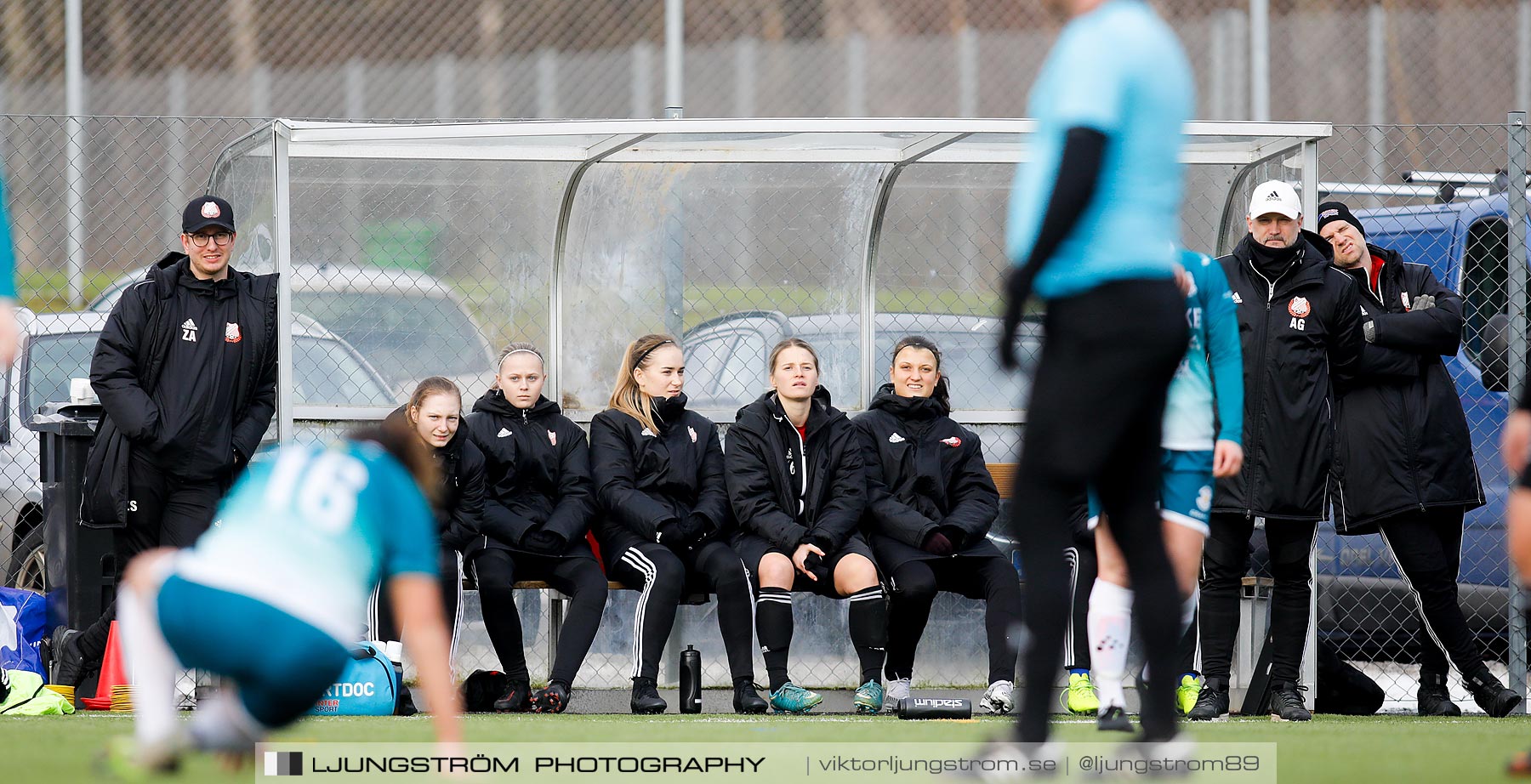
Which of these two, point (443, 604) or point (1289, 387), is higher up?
point (1289, 387)

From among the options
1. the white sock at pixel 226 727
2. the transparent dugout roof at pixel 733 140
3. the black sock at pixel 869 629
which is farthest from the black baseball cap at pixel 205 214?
the white sock at pixel 226 727

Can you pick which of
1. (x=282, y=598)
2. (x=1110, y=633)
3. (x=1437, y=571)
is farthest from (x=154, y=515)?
(x=1437, y=571)

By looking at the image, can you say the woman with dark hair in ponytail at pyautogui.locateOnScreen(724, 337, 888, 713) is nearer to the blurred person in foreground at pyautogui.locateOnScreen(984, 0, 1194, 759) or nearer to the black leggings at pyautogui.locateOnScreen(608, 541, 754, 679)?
the black leggings at pyautogui.locateOnScreen(608, 541, 754, 679)

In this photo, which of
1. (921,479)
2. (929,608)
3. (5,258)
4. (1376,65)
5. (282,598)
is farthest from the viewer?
(1376,65)

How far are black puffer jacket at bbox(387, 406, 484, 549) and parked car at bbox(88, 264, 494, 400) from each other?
0.96m

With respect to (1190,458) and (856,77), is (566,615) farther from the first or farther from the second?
(856,77)

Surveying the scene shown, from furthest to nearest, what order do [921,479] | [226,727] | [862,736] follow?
[921,479], [862,736], [226,727]

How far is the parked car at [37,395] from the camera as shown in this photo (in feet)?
26.0

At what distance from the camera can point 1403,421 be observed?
674 cm

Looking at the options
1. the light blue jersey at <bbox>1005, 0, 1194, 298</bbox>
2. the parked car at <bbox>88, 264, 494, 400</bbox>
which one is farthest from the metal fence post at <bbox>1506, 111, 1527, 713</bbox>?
the parked car at <bbox>88, 264, 494, 400</bbox>

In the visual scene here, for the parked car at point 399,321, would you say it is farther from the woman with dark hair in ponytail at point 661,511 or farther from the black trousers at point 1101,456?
the black trousers at point 1101,456

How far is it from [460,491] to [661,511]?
826 mm

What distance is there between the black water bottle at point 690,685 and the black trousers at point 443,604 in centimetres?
94

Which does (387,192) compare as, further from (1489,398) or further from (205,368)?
(1489,398)
